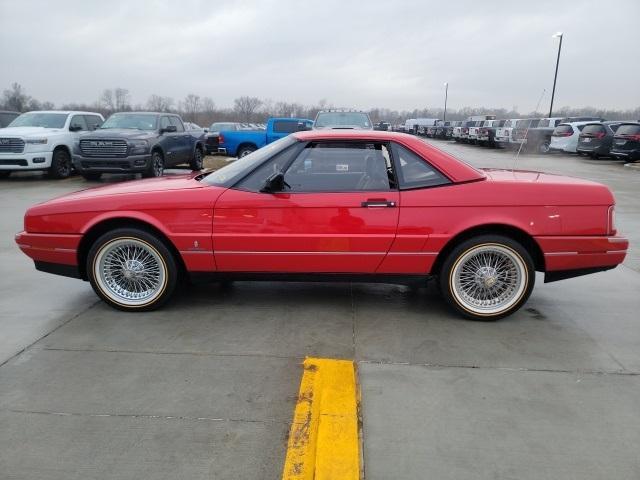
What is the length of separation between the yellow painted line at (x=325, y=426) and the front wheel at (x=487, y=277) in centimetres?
121

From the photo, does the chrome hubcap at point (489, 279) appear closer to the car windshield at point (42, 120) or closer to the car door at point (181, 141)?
the car door at point (181, 141)

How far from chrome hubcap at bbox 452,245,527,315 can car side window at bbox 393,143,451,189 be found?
2.04ft

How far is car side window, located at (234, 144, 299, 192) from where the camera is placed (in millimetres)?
3924

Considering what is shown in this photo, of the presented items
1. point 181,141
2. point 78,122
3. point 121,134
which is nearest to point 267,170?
point 121,134

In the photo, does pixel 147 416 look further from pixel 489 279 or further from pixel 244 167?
pixel 489 279

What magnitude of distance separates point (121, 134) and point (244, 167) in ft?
29.3

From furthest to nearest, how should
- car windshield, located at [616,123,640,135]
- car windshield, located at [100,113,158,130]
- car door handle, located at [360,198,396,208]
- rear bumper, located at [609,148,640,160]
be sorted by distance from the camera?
1. car windshield, located at [616,123,640,135]
2. rear bumper, located at [609,148,640,160]
3. car windshield, located at [100,113,158,130]
4. car door handle, located at [360,198,396,208]

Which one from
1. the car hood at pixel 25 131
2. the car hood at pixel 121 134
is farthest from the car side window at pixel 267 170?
the car hood at pixel 25 131

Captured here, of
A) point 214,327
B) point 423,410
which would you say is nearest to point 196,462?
point 423,410

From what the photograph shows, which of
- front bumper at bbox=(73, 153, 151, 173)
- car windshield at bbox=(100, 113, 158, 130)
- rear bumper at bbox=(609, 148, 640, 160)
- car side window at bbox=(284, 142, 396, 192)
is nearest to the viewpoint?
car side window at bbox=(284, 142, 396, 192)

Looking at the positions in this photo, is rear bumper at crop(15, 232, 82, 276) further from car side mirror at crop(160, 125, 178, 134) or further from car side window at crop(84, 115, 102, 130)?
car side window at crop(84, 115, 102, 130)

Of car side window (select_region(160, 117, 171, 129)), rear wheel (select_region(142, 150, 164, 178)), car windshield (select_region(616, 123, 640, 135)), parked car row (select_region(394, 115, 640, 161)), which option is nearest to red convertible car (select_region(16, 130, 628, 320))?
rear wheel (select_region(142, 150, 164, 178))

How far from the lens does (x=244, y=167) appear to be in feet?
13.3

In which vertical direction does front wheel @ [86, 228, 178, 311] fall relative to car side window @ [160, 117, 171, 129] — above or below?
below
